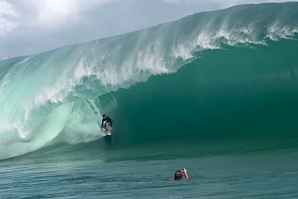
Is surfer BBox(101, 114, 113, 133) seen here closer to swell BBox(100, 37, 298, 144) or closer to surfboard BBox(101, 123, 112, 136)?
surfboard BBox(101, 123, 112, 136)

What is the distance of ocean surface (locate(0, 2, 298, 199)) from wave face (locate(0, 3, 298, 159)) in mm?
37

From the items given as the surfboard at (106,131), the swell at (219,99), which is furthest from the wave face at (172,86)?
the surfboard at (106,131)

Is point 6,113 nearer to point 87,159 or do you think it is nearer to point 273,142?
point 87,159

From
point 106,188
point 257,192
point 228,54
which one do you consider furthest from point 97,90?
point 257,192

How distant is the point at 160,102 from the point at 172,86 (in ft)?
2.07

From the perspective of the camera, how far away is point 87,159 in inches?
581

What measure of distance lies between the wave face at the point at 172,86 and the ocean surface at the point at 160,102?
37 mm

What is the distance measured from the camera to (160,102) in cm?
1892

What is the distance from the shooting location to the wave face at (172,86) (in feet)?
55.1

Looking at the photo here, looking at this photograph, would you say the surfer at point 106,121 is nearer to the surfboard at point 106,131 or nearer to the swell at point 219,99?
the surfboard at point 106,131

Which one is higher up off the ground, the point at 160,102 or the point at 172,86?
the point at 172,86

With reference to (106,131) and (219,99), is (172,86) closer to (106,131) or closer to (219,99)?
(219,99)

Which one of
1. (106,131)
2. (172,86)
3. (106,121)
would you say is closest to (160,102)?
(172,86)

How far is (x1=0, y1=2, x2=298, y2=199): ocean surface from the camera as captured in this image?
1278 cm
